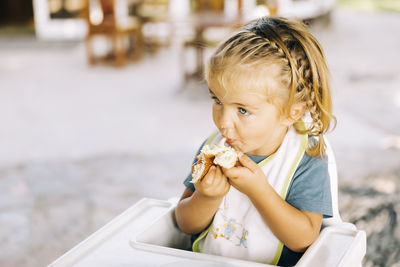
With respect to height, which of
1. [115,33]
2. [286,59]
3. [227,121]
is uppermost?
[286,59]

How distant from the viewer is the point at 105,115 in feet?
14.8

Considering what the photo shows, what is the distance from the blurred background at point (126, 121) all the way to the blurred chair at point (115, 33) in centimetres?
2

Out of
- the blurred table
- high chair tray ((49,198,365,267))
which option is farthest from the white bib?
the blurred table

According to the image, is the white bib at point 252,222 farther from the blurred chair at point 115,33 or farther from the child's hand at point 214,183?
the blurred chair at point 115,33

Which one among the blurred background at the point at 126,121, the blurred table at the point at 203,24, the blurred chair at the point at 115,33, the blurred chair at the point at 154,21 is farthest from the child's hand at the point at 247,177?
the blurred chair at the point at 154,21

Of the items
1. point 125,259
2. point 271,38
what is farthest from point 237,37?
point 125,259

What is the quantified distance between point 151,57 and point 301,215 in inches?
252

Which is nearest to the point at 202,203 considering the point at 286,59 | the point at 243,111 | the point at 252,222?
the point at 252,222

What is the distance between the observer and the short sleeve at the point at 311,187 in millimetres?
1093

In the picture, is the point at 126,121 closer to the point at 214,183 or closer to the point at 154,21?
the point at 214,183

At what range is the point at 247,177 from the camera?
100cm

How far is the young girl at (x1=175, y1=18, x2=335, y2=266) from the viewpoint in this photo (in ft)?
3.39

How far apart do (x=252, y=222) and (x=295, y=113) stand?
25 centimetres

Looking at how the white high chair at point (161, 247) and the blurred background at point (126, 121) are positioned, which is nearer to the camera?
the white high chair at point (161, 247)
